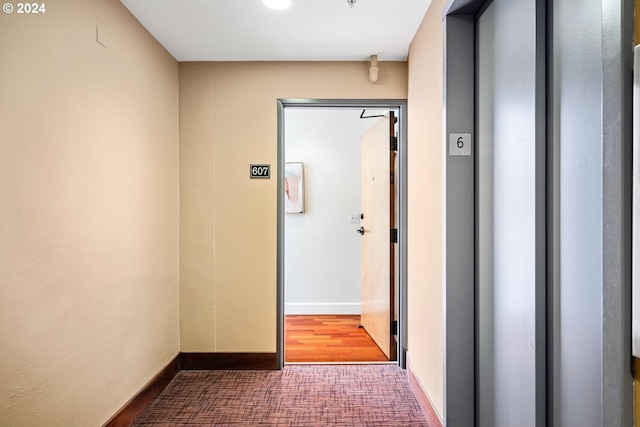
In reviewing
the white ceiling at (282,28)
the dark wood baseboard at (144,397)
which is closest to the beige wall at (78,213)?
the dark wood baseboard at (144,397)

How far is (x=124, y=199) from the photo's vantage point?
2086 millimetres

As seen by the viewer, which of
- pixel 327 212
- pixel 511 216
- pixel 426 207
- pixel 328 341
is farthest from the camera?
pixel 327 212

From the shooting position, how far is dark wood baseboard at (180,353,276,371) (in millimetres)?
2865

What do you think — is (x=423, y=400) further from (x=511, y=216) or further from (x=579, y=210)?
(x=579, y=210)

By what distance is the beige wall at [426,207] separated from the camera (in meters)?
1.92

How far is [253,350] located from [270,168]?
144 centimetres

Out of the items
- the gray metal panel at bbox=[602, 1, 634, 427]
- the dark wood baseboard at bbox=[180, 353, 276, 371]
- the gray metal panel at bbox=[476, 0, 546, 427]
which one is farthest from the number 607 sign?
the gray metal panel at bbox=[602, 1, 634, 427]

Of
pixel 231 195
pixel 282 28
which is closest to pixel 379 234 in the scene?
pixel 231 195

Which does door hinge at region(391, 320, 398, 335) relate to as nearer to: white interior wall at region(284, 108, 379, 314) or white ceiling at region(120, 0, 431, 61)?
white interior wall at region(284, 108, 379, 314)

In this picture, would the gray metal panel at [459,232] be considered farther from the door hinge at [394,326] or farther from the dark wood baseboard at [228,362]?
the dark wood baseboard at [228,362]

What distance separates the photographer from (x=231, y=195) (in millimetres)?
2883

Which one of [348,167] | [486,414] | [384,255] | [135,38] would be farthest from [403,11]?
[348,167]

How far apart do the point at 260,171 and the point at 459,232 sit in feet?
5.54

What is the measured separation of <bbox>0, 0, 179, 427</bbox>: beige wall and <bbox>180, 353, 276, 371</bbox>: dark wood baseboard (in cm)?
36
